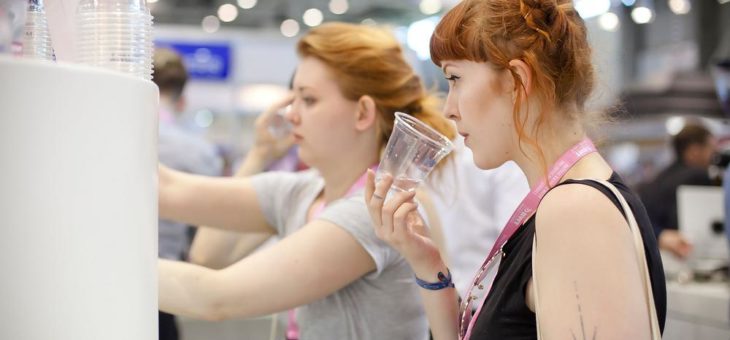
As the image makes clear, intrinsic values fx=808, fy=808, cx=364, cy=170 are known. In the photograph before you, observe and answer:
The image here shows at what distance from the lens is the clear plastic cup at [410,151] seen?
142 cm

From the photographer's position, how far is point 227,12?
1525 centimetres

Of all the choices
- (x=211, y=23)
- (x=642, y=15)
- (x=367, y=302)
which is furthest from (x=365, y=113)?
(x=211, y=23)

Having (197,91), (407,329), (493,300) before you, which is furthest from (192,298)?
(197,91)

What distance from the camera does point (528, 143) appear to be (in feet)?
4.23

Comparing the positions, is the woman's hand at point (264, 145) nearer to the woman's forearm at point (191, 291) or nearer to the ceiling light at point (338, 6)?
the woman's forearm at point (191, 291)

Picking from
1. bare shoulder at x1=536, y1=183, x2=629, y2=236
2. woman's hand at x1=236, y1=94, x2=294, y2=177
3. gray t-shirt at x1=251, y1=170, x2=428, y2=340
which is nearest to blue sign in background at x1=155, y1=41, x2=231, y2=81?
woman's hand at x1=236, y1=94, x2=294, y2=177

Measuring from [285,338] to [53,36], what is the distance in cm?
125

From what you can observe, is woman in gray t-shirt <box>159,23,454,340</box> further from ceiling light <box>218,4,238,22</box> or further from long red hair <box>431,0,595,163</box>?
ceiling light <box>218,4,238,22</box>

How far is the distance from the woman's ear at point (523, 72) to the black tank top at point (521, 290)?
186 millimetres

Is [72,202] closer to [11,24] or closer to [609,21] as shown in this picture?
[11,24]

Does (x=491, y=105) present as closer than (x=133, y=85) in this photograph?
No

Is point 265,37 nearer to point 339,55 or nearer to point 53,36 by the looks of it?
point 339,55

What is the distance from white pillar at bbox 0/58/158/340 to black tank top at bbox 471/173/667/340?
525 mm

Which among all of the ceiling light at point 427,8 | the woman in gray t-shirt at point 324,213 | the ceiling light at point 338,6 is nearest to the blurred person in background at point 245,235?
the woman in gray t-shirt at point 324,213
